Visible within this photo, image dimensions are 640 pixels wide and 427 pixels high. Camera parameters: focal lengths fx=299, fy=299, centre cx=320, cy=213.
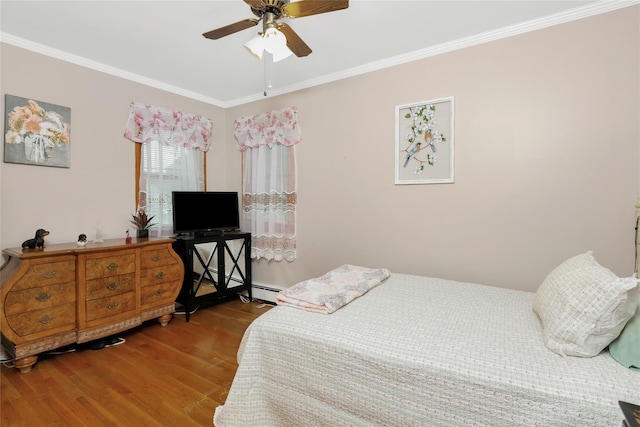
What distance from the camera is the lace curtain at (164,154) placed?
3.26 meters

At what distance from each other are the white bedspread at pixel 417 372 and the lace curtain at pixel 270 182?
74.0 inches

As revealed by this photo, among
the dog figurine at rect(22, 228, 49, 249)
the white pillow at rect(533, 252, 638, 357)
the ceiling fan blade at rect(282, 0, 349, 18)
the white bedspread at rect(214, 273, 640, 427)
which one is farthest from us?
the dog figurine at rect(22, 228, 49, 249)

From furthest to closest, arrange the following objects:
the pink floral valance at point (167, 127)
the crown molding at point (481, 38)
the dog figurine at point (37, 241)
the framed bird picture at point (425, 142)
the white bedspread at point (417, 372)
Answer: the pink floral valance at point (167, 127) → the framed bird picture at point (425, 142) → the dog figurine at point (37, 241) → the crown molding at point (481, 38) → the white bedspread at point (417, 372)

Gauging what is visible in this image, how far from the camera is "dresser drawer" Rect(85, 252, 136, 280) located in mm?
2428

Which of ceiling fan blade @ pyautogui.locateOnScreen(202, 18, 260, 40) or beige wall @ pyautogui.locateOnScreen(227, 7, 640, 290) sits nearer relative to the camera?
ceiling fan blade @ pyautogui.locateOnScreen(202, 18, 260, 40)

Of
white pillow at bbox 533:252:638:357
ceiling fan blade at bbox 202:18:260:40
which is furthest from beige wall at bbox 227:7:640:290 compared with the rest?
ceiling fan blade at bbox 202:18:260:40

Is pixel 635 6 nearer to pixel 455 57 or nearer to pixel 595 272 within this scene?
pixel 455 57

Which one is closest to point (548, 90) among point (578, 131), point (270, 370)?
point (578, 131)

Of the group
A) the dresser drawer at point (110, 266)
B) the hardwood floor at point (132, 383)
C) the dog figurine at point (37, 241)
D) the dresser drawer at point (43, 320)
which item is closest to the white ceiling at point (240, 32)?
the dog figurine at point (37, 241)

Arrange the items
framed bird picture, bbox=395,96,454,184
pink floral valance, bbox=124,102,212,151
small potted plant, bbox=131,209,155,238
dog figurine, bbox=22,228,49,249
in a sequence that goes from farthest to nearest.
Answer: pink floral valance, bbox=124,102,212,151
small potted plant, bbox=131,209,155,238
framed bird picture, bbox=395,96,454,184
dog figurine, bbox=22,228,49,249

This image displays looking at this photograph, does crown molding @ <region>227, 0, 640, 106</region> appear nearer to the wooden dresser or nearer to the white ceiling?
the white ceiling

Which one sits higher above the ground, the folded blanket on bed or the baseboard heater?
the folded blanket on bed

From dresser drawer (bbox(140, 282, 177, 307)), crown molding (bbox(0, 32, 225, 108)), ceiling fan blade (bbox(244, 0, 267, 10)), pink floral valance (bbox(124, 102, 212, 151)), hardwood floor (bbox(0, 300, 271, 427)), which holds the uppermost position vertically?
crown molding (bbox(0, 32, 225, 108))

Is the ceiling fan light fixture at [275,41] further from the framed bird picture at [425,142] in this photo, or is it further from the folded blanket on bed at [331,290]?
the folded blanket on bed at [331,290]
